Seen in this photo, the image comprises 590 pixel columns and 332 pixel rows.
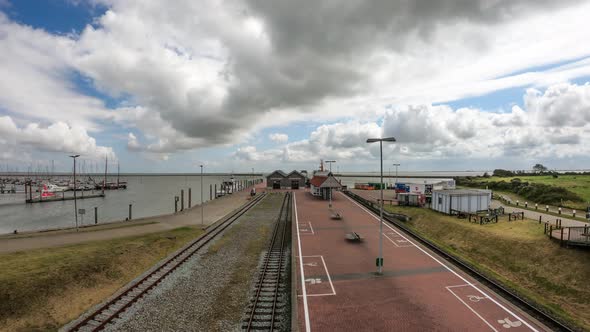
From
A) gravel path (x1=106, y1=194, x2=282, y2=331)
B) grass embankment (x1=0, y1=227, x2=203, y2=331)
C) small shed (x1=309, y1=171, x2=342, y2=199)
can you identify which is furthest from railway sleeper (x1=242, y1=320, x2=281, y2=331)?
small shed (x1=309, y1=171, x2=342, y2=199)

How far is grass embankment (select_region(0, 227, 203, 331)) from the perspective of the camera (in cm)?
1380

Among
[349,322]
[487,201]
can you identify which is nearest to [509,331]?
[349,322]

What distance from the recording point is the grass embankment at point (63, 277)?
13804 millimetres


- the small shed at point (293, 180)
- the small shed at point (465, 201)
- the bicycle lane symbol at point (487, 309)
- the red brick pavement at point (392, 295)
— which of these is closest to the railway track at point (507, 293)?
the red brick pavement at point (392, 295)

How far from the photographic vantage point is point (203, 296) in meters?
15.7

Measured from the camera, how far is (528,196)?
1850 inches

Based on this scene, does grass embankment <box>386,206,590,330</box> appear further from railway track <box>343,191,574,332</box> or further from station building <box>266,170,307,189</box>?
station building <box>266,170,307,189</box>

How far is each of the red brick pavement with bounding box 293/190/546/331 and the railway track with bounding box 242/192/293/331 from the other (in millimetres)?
906

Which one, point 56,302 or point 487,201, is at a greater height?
point 487,201

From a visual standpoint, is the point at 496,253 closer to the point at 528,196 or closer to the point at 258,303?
the point at 258,303

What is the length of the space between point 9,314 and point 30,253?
11.0m

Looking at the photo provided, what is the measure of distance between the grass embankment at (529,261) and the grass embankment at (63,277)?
24.2 metres

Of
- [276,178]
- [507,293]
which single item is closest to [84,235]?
[507,293]

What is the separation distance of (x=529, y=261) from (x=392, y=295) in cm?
1421
